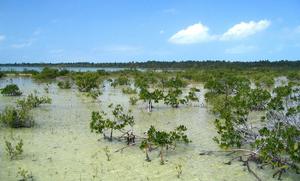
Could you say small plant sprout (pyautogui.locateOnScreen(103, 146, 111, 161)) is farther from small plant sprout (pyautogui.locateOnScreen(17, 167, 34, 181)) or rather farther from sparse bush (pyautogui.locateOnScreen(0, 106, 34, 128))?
sparse bush (pyautogui.locateOnScreen(0, 106, 34, 128))

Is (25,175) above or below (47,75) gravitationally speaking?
below

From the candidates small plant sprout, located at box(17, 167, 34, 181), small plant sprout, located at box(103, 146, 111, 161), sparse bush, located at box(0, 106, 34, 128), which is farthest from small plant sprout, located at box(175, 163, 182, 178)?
sparse bush, located at box(0, 106, 34, 128)

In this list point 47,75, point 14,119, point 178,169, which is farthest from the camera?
point 47,75

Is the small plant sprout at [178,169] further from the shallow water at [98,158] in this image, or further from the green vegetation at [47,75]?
the green vegetation at [47,75]

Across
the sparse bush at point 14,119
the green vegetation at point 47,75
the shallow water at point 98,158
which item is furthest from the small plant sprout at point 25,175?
the green vegetation at point 47,75

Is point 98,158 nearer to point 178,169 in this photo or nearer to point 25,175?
point 25,175

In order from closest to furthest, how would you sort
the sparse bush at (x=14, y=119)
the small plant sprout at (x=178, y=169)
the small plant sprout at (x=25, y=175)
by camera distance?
the small plant sprout at (x=25, y=175)
the small plant sprout at (x=178, y=169)
the sparse bush at (x=14, y=119)

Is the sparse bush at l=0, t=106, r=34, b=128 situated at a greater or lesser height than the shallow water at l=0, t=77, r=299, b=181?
greater

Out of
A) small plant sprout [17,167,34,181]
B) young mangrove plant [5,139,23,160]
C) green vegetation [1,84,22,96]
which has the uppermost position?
green vegetation [1,84,22,96]

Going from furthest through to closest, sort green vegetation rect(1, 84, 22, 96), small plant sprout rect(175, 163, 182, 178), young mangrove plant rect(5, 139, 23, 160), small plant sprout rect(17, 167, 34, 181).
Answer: green vegetation rect(1, 84, 22, 96), young mangrove plant rect(5, 139, 23, 160), small plant sprout rect(175, 163, 182, 178), small plant sprout rect(17, 167, 34, 181)

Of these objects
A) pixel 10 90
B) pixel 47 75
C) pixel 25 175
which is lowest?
pixel 25 175

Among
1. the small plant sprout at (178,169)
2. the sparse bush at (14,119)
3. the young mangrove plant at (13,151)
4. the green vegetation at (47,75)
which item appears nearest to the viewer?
the small plant sprout at (178,169)

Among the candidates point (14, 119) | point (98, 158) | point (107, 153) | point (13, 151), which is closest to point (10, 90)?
point (14, 119)

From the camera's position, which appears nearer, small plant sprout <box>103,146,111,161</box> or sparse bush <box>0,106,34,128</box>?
small plant sprout <box>103,146,111,161</box>
